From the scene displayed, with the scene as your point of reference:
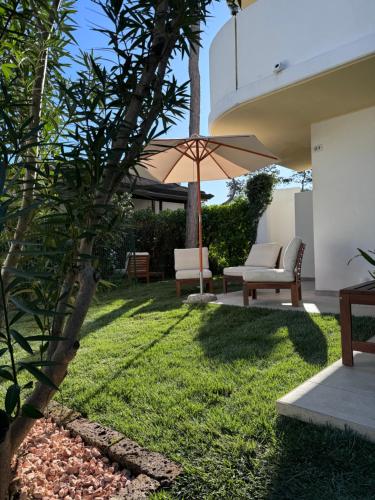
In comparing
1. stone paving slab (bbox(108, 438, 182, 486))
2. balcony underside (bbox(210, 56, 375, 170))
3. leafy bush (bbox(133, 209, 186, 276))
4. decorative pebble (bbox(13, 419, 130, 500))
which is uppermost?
balcony underside (bbox(210, 56, 375, 170))

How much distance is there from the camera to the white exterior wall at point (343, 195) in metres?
6.42

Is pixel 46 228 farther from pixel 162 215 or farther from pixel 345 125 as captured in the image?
pixel 162 215

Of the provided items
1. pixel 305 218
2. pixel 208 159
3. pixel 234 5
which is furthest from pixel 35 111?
pixel 305 218

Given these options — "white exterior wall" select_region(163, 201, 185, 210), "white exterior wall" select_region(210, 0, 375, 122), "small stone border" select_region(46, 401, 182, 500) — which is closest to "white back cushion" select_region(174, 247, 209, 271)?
"white exterior wall" select_region(210, 0, 375, 122)

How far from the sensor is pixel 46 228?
1.60 meters

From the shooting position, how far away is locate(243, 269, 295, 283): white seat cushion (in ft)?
19.3

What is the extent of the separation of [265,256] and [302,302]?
191cm

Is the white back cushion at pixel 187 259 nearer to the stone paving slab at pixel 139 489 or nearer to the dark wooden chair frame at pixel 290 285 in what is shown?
the dark wooden chair frame at pixel 290 285

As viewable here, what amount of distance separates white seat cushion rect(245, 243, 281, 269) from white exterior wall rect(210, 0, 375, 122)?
2962mm

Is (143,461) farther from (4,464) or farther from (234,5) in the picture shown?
(234,5)

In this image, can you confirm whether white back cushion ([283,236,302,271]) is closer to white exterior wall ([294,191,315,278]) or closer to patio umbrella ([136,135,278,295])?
patio umbrella ([136,135,278,295])

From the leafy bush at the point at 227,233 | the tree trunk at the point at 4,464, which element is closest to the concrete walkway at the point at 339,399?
the tree trunk at the point at 4,464

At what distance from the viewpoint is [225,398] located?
2.80 meters

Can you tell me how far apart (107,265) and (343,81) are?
289 inches
